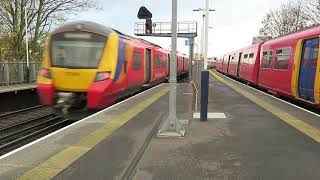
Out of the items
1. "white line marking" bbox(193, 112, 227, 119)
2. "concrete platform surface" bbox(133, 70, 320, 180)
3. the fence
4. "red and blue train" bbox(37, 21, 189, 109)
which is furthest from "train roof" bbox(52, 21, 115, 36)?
the fence

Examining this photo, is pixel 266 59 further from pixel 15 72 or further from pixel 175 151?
pixel 15 72

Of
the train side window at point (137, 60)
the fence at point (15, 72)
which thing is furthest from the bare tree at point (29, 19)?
the train side window at point (137, 60)

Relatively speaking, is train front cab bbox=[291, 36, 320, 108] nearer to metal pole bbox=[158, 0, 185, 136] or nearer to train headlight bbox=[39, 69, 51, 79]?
metal pole bbox=[158, 0, 185, 136]

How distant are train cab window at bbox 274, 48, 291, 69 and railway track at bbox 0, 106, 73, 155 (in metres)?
8.66

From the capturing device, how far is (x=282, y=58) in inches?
725

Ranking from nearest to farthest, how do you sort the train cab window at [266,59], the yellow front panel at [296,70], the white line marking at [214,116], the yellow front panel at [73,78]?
the white line marking at [214,116] → the yellow front panel at [73,78] → the yellow front panel at [296,70] → the train cab window at [266,59]

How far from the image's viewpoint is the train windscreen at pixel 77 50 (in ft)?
45.7

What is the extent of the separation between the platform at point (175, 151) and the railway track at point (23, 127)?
248 centimetres

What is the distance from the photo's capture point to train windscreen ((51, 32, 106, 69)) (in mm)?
13938

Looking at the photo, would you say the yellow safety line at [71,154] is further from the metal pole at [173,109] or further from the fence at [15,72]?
the fence at [15,72]

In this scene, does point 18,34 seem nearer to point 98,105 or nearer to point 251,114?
point 98,105

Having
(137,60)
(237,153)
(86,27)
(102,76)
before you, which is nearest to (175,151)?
(237,153)

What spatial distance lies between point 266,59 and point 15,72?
18372mm

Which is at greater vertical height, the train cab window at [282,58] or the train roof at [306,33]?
the train roof at [306,33]
